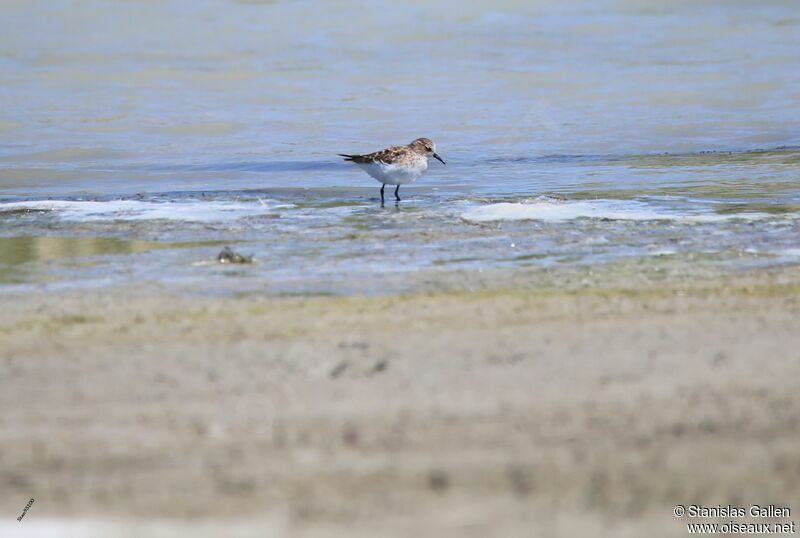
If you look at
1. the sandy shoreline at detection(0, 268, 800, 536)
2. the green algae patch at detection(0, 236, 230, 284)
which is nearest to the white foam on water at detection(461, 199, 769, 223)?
the green algae patch at detection(0, 236, 230, 284)

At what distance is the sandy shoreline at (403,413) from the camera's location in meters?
3.22

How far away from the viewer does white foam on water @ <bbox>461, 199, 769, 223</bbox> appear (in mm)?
8703

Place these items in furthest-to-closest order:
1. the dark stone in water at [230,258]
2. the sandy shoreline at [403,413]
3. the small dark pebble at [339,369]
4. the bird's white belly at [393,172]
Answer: the bird's white belly at [393,172], the dark stone in water at [230,258], the small dark pebble at [339,369], the sandy shoreline at [403,413]

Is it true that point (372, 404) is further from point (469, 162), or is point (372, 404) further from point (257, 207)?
point (469, 162)

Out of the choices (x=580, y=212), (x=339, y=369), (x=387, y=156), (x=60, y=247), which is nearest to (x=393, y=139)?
(x=387, y=156)

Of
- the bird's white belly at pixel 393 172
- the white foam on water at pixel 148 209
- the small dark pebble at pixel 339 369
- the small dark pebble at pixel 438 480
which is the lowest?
the small dark pebble at pixel 438 480

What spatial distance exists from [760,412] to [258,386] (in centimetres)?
169

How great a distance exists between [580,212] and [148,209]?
3394 millimetres

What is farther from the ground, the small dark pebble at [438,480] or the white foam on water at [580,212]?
the white foam on water at [580,212]

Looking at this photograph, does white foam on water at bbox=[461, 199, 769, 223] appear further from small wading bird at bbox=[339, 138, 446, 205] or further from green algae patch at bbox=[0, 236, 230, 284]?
green algae patch at bbox=[0, 236, 230, 284]

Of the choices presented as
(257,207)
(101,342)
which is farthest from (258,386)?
(257,207)

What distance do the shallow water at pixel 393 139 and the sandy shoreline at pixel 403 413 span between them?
1.15 m

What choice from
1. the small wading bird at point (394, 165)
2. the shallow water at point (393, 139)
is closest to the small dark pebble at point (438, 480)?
the shallow water at point (393, 139)

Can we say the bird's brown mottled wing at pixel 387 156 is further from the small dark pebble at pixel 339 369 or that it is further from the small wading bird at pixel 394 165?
the small dark pebble at pixel 339 369
